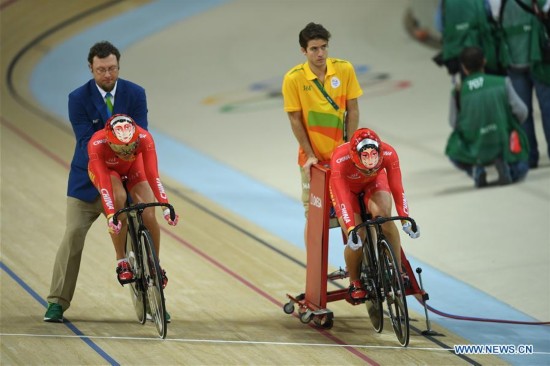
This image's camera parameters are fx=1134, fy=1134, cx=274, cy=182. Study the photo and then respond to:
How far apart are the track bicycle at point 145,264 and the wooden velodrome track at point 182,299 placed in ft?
0.56

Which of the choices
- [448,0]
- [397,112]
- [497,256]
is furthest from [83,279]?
[397,112]

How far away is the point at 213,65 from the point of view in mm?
13914

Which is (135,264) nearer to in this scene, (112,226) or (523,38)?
(112,226)

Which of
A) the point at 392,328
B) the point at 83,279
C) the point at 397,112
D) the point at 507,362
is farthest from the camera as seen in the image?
the point at 397,112

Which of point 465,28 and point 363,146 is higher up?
point 465,28

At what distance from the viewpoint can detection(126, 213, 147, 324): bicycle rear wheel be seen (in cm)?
672

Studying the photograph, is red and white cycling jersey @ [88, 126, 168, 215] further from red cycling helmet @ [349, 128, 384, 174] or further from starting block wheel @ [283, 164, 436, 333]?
red cycling helmet @ [349, 128, 384, 174]

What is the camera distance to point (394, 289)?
6.36 metres

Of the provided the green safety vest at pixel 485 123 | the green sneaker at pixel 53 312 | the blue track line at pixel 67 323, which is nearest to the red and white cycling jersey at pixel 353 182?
the blue track line at pixel 67 323

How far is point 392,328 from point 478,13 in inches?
165

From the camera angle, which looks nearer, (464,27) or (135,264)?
(135,264)

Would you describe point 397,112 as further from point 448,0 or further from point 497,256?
point 497,256

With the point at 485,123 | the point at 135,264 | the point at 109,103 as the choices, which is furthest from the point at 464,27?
the point at 135,264

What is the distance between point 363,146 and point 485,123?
3.86 meters
